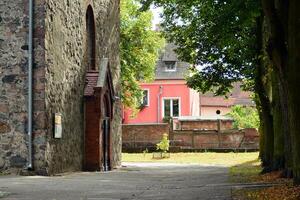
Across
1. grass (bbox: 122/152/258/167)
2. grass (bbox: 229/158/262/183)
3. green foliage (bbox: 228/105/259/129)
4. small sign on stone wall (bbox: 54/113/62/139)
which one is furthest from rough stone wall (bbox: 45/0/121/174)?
green foliage (bbox: 228/105/259/129)

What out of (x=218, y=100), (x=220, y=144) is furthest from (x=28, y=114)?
(x=218, y=100)

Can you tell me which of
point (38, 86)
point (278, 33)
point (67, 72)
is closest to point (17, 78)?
point (38, 86)

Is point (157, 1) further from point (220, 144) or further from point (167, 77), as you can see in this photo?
point (167, 77)

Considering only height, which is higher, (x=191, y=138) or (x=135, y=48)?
(x=135, y=48)

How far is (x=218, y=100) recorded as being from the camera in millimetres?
92500

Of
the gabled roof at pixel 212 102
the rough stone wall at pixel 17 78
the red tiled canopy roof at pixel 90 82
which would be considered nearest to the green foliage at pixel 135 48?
the red tiled canopy roof at pixel 90 82

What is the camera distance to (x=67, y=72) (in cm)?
2156

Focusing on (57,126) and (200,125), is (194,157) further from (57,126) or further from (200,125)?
(57,126)

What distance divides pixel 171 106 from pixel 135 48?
17808 millimetres

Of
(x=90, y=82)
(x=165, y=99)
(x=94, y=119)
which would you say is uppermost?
(x=165, y=99)

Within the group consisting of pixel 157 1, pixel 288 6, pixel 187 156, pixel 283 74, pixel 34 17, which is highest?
pixel 157 1

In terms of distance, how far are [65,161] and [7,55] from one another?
15.3 ft

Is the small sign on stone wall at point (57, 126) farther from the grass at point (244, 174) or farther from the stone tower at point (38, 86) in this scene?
the grass at point (244, 174)

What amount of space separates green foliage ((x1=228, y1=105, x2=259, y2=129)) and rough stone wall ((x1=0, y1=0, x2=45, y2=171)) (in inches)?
1486
